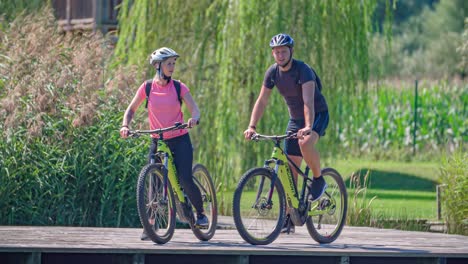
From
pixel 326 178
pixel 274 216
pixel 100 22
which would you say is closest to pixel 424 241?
pixel 326 178

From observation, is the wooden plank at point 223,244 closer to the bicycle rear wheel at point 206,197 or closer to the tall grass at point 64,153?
the bicycle rear wheel at point 206,197

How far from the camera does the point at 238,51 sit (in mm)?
18203

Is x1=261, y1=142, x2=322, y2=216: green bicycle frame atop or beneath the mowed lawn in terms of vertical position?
atop

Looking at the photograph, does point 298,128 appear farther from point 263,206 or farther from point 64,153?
point 64,153

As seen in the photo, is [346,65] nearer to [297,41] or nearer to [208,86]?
[297,41]

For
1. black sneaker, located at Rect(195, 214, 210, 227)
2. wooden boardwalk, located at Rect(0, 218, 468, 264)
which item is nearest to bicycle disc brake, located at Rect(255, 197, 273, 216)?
wooden boardwalk, located at Rect(0, 218, 468, 264)

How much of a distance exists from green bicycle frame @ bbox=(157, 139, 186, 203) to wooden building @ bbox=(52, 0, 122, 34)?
14.7 meters

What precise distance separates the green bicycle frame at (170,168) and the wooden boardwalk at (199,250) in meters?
0.43

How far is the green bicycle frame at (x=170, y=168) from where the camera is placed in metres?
9.98

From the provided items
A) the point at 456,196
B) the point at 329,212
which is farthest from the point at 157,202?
the point at 456,196

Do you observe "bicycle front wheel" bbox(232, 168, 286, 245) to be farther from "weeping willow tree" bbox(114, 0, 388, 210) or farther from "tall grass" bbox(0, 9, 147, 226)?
"weeping willow tree" bbox(114, 0, 388, 210)

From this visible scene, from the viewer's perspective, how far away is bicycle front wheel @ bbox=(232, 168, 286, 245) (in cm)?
991

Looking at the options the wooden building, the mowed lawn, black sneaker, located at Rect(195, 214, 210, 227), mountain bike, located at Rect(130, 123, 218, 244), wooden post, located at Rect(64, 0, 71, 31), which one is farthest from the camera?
wooden post, located at Rect(64, 0, 71, 31)

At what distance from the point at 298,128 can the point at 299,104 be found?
0.70 ft
